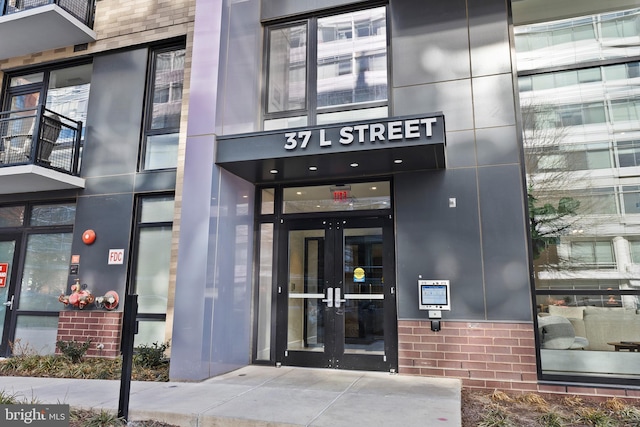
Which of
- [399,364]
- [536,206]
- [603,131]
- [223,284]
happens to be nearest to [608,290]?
[536,206]

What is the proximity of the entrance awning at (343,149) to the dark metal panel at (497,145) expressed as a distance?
631mm

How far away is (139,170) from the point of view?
8430 millimetres

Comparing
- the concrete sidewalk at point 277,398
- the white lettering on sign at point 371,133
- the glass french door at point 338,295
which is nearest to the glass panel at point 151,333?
the concrete sidewalk at point 277,398

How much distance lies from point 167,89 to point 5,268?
492 centimetres

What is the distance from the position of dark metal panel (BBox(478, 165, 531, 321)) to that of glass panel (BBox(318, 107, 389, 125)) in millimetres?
1870

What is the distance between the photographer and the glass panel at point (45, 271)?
8594 millimetres

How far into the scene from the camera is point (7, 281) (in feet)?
29.3

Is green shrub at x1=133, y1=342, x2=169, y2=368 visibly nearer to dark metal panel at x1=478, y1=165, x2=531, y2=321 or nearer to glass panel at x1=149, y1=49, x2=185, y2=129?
glass panel at x1=149, y1=49, x2=185, y2=129

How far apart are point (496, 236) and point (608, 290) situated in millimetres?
1580

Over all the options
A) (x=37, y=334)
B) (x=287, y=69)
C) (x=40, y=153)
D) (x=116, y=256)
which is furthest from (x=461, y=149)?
(x=37, y=334)

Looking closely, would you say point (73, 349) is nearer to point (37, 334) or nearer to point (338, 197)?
point (37, 334)

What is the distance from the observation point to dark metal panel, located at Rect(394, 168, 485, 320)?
250 inches

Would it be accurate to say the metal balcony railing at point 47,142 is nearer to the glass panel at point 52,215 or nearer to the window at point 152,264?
the glass panel at point 52,215

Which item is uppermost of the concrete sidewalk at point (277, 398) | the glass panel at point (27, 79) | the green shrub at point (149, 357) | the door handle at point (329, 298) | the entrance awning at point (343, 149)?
the glass panel at point (27, 79)
